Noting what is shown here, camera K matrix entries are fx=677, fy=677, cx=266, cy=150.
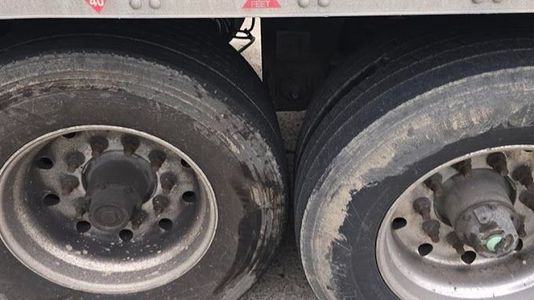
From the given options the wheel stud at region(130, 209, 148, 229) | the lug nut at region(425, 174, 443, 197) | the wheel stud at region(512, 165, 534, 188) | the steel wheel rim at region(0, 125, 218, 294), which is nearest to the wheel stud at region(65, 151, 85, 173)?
the steel wheel rim at region(0, 125, 218, 294)

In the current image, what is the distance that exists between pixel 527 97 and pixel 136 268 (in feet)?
4.38

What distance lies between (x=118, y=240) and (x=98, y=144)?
0.37 metres

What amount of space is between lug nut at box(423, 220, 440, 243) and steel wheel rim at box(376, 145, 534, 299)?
0.6 inches

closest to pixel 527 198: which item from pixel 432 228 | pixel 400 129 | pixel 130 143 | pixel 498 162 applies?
pixel 498 162

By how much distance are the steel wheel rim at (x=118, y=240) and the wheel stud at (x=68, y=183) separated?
0.01 m

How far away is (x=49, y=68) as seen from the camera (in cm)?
179

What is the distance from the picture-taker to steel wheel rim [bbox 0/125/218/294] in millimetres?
2141

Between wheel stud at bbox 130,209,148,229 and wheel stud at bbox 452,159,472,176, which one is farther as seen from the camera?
wheel stud at bbox 130,209,148,229

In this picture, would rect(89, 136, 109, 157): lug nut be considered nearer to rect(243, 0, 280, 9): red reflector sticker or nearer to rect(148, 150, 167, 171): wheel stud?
rect(148, 150, 167, 171): wheel stud

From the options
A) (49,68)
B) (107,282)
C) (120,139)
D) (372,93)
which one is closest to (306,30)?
(372,93)

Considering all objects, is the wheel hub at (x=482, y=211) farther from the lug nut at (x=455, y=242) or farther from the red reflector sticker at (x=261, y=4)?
the red reflector sticker at (x=261, y=4)

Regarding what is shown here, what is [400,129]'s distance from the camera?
5.77ft

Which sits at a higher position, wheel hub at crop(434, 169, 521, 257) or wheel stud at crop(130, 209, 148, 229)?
wheel stud at crop(130, 209, 148, 229)

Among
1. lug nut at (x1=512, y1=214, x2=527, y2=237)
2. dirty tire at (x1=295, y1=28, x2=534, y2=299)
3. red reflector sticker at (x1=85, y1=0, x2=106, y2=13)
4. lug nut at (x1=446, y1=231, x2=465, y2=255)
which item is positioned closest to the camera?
red reflector sticker at (x1=85, y1=0, x2=106, y2=13)
